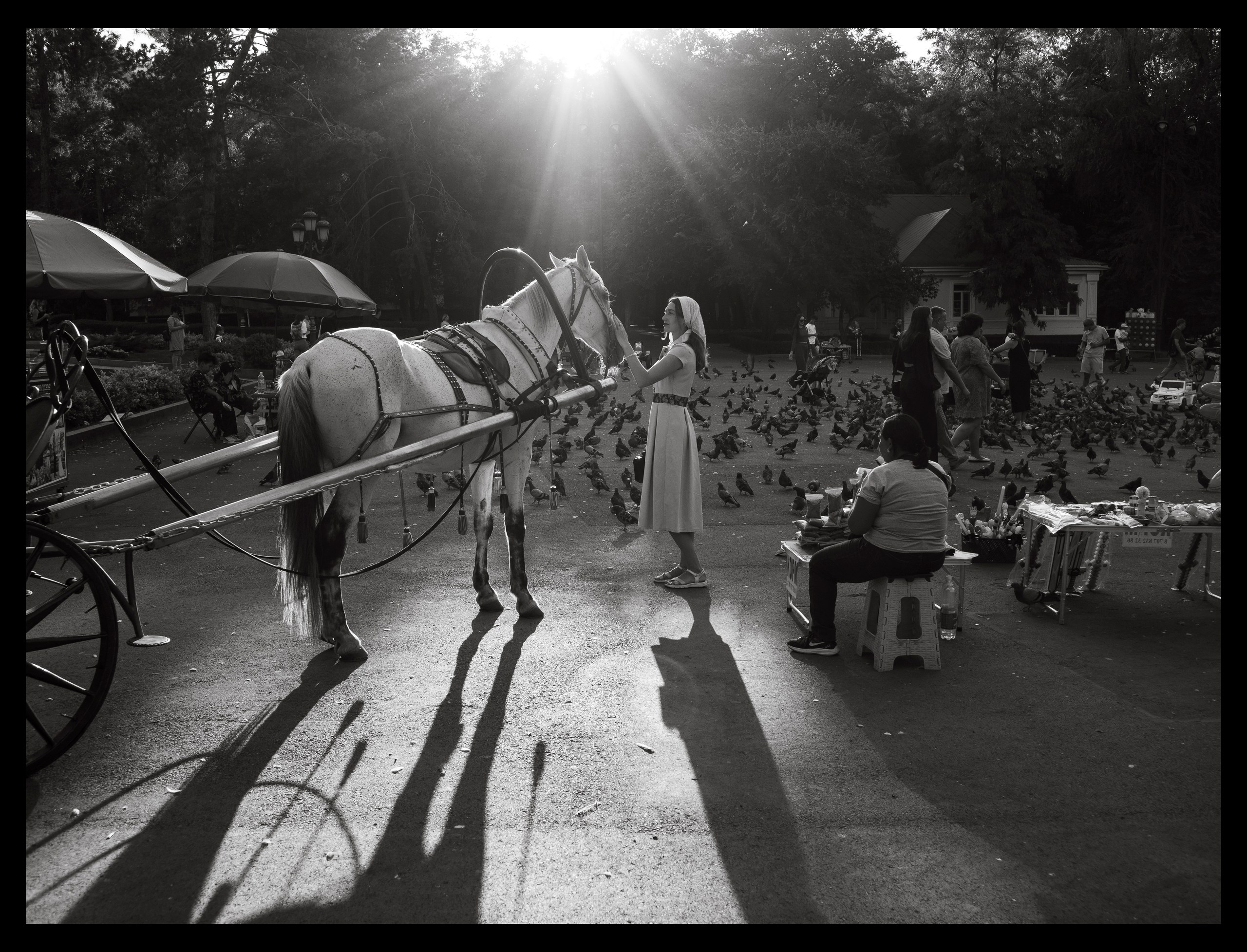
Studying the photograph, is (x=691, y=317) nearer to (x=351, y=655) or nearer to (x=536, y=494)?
(x=351, y=655)

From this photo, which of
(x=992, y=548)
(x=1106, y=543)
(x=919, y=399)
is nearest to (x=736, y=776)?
(x=1106, y=543)

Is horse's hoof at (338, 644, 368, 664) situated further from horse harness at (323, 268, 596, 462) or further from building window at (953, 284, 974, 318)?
building window at (953, 284, 974, 318)

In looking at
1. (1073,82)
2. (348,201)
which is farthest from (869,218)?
(348,201)

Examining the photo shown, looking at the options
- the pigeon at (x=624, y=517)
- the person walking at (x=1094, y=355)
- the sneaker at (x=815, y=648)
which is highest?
the person walking at (x=1094, y=355)

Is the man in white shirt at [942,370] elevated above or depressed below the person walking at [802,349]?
below

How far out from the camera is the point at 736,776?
4781 mm

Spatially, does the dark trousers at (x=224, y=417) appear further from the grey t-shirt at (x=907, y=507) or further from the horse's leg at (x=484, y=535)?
the grey t-shirt at (x=907, y=507)

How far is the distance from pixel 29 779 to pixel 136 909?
1342 mm

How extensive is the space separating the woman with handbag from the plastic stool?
11.0 m

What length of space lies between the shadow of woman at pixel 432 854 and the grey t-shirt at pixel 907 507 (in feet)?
7.99

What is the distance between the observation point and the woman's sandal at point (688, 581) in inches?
319

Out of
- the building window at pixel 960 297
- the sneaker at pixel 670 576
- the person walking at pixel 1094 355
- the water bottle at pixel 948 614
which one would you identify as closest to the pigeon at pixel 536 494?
the sneaker at pixel 670 576

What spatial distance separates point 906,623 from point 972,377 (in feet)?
25.8

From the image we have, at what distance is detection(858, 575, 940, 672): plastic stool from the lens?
6266 mm
